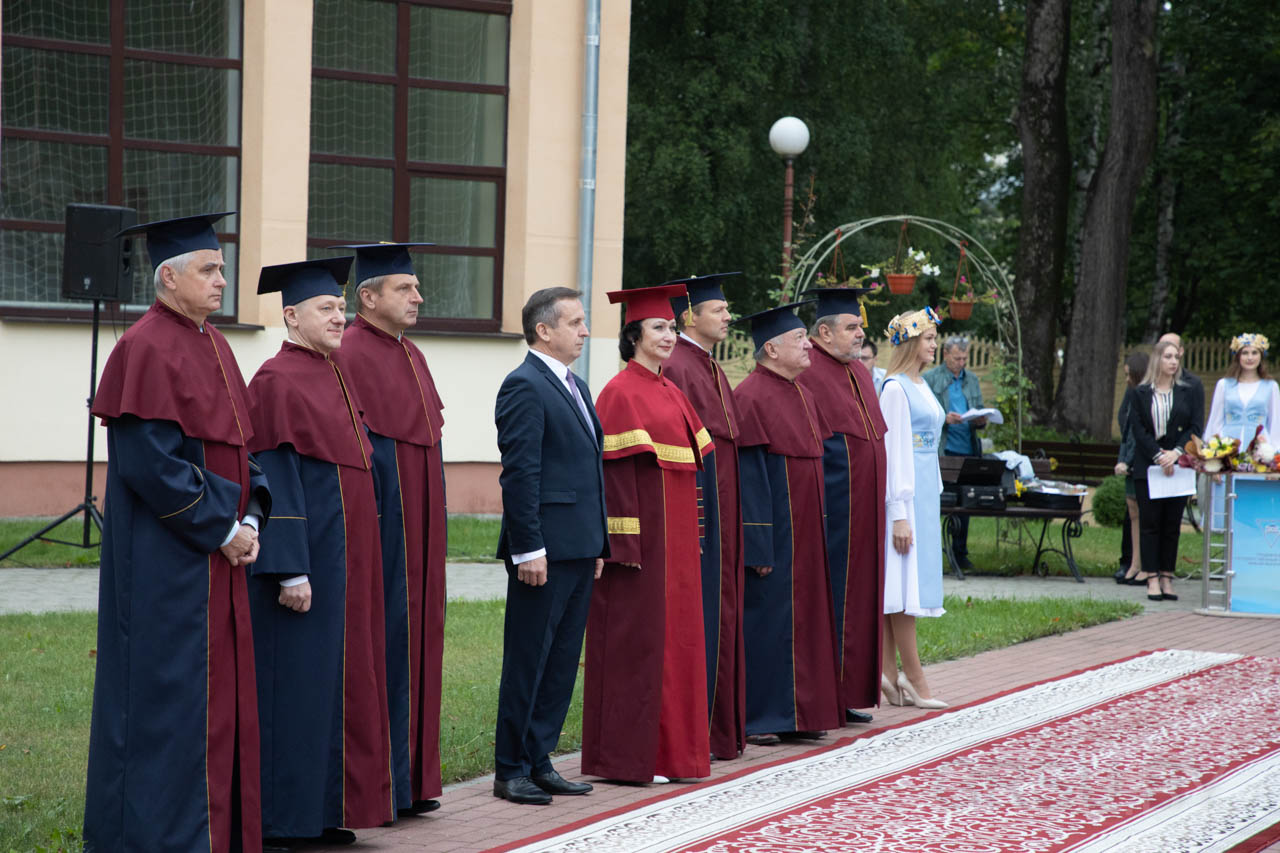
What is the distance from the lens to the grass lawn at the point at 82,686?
20.5ft

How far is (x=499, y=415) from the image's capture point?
6.68m

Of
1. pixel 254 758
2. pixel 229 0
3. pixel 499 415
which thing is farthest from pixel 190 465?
pixel 229 0

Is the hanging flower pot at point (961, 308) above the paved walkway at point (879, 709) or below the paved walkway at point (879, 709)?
above

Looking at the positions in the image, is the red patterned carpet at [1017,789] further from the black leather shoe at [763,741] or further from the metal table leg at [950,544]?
the metal table leg at [950,544]

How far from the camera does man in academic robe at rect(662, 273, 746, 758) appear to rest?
24.5ft

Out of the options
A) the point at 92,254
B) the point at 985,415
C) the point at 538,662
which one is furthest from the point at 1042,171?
the point at 538,662

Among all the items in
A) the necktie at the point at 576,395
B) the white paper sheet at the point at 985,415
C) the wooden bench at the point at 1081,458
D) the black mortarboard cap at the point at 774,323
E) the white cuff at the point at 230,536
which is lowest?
the wooden bench at the point at 1081,458

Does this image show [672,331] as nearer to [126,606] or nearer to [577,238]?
[126,606]

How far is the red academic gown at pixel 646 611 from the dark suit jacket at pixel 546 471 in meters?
0.28

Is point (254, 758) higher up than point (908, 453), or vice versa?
point (908, 453)

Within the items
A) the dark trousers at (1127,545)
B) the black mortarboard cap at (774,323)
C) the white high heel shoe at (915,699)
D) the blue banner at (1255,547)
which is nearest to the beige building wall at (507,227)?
the dark trousers at (1127,545)

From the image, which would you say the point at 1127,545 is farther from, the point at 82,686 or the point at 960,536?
the point at 82,686

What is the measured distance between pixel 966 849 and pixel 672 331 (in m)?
2.57

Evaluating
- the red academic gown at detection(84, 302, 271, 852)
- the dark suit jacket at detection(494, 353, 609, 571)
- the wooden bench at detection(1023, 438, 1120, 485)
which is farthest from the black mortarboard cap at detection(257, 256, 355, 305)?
the wooden bench at detection(1023, 438, 1120, 485)
